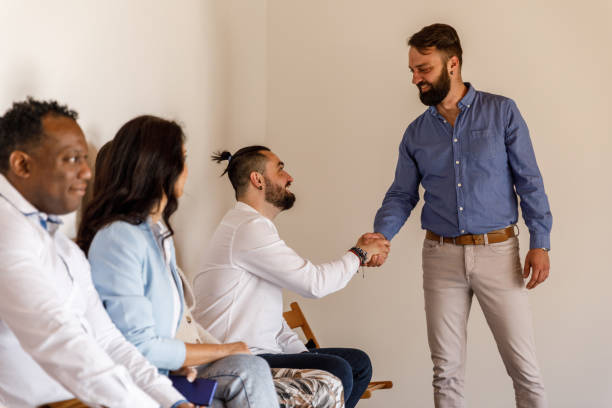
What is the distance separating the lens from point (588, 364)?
11.4ft

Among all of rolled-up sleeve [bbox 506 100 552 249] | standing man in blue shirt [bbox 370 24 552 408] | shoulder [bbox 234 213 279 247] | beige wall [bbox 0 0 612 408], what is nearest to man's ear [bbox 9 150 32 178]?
beige wall [bbox 0 0 612 408]

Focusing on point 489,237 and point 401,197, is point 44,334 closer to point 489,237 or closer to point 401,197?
point 489,237

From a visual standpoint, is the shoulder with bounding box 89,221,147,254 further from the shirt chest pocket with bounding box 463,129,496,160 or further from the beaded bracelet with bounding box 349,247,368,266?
the shirt chest pocket with bounding box 463,129,496,160

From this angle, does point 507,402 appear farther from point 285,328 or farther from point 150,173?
point 150,173

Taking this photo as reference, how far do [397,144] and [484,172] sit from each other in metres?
0.95

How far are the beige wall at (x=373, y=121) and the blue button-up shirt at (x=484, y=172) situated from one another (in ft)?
2.24

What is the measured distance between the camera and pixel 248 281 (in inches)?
101

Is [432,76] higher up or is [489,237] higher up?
[432,76]

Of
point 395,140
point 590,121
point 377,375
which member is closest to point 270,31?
point 395,140

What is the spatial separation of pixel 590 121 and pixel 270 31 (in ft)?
5.95

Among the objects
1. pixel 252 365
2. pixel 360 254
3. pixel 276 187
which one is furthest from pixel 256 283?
pixel 252 365

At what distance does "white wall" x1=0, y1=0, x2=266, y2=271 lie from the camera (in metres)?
2.02

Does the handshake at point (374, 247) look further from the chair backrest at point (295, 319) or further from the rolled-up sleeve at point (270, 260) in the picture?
the chair backrest at point (295, 319)

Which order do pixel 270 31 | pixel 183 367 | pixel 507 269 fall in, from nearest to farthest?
pixel 183 367, pixel 507 269, pixel 270 31
